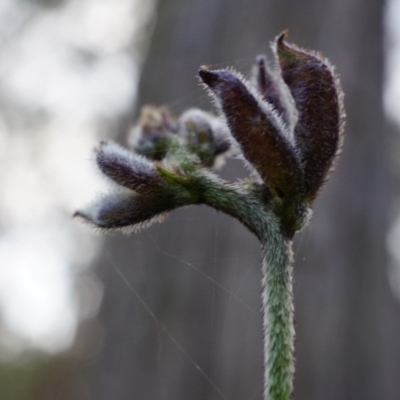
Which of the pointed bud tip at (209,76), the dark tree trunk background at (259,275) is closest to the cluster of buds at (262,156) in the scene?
the pointed bud tip at (209,76)

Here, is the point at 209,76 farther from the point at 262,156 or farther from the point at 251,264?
the point at 251,264

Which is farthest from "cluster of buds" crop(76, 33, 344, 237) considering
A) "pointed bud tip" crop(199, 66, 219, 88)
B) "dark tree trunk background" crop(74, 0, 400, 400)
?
"dark tree trunk background" crop(74, 0, 400, 400)

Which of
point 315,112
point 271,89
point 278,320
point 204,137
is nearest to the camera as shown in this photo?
point 278,320

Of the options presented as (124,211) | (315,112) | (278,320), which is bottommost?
(278,320)

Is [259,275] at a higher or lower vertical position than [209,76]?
higher

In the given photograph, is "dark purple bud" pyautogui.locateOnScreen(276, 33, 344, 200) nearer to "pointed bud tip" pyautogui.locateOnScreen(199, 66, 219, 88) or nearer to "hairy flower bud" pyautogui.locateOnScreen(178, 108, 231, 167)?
"pointed bud tip" pyautogui.locateOnScreen(199, 66, 219, 88)

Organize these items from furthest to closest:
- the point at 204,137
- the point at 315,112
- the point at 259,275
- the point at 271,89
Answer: the point at 259,275 → the point at 204,137 → the point at 271,89 → the point at 315,112

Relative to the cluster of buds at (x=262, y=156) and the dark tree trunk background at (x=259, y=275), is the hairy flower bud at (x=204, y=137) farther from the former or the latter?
the dark tree trunk background at (x=259, y=275)

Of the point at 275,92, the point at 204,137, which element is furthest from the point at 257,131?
the point at 204,137
